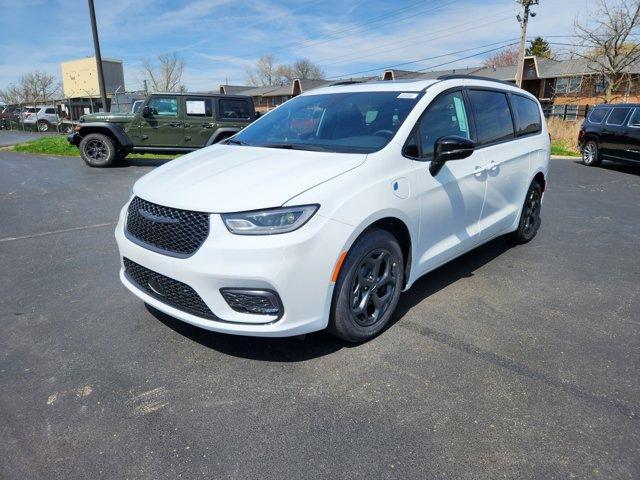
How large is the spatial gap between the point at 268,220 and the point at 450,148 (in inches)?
59.1

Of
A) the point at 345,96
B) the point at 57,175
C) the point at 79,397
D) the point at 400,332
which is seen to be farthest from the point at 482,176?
the point at 57,175

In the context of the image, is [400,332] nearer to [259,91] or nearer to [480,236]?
[480,236]

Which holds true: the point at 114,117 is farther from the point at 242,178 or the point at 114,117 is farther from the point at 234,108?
the point at 242,178

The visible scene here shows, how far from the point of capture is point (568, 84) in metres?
38.8

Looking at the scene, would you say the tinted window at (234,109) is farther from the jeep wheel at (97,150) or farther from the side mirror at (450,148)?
the side mirror at (450,148)

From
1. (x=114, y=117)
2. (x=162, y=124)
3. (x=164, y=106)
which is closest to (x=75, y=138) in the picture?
(x=114, y=117)

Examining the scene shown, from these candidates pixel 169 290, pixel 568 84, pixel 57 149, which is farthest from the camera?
pixel 568 84

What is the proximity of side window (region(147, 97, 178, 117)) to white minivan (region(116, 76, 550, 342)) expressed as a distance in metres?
8.37

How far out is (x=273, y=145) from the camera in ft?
12.0

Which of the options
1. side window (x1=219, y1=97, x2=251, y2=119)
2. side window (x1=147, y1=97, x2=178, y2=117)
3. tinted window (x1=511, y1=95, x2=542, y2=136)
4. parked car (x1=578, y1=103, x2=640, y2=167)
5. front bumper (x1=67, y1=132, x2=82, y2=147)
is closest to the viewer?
tinted window (x1=511, y1=95, x2=542, y2=136)

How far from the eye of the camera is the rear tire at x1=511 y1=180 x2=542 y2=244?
5230 mm

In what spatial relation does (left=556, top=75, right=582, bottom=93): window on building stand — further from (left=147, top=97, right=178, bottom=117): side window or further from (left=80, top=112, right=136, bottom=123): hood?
(left=80, top=112, right=136, bottom=123): hood

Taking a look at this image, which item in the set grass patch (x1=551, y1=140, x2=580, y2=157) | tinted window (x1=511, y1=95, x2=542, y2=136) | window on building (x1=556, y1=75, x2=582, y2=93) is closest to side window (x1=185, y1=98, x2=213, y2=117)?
tinted window (x1=511, y1=95, x2=542, y2=136)

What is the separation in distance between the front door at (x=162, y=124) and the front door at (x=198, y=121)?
0.18 meters
